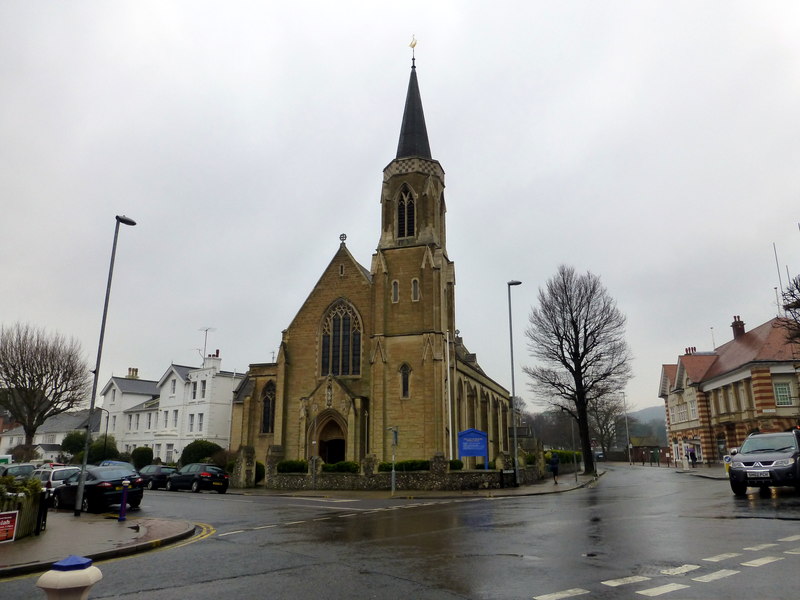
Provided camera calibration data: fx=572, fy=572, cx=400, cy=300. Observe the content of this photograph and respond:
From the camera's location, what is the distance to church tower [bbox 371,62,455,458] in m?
34.3

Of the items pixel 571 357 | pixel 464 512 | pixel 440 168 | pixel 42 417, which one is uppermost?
pixel 440 168

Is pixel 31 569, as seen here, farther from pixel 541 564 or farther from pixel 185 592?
pixel 541 564

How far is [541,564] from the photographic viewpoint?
8.52m

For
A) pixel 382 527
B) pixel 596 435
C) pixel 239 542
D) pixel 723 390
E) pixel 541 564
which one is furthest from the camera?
pixel 596 435

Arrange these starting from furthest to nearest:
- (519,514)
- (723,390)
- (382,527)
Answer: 1. (723,390)
2. (519,514)
3. (382,527)

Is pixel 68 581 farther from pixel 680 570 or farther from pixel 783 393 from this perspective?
pixel 783 393

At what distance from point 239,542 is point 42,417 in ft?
133

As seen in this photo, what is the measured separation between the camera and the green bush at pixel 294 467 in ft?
108

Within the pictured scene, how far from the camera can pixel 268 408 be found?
40000 millimetres

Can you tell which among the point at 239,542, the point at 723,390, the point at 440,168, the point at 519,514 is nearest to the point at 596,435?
the point at 723,390

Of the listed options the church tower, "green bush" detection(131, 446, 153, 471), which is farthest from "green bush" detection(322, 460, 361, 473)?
"green bush" detection(131, 446, 153, 471)

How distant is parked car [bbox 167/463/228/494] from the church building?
3307 mm

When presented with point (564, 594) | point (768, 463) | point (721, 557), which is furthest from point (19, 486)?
point (768, 463)

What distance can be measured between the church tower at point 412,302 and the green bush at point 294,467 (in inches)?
177
